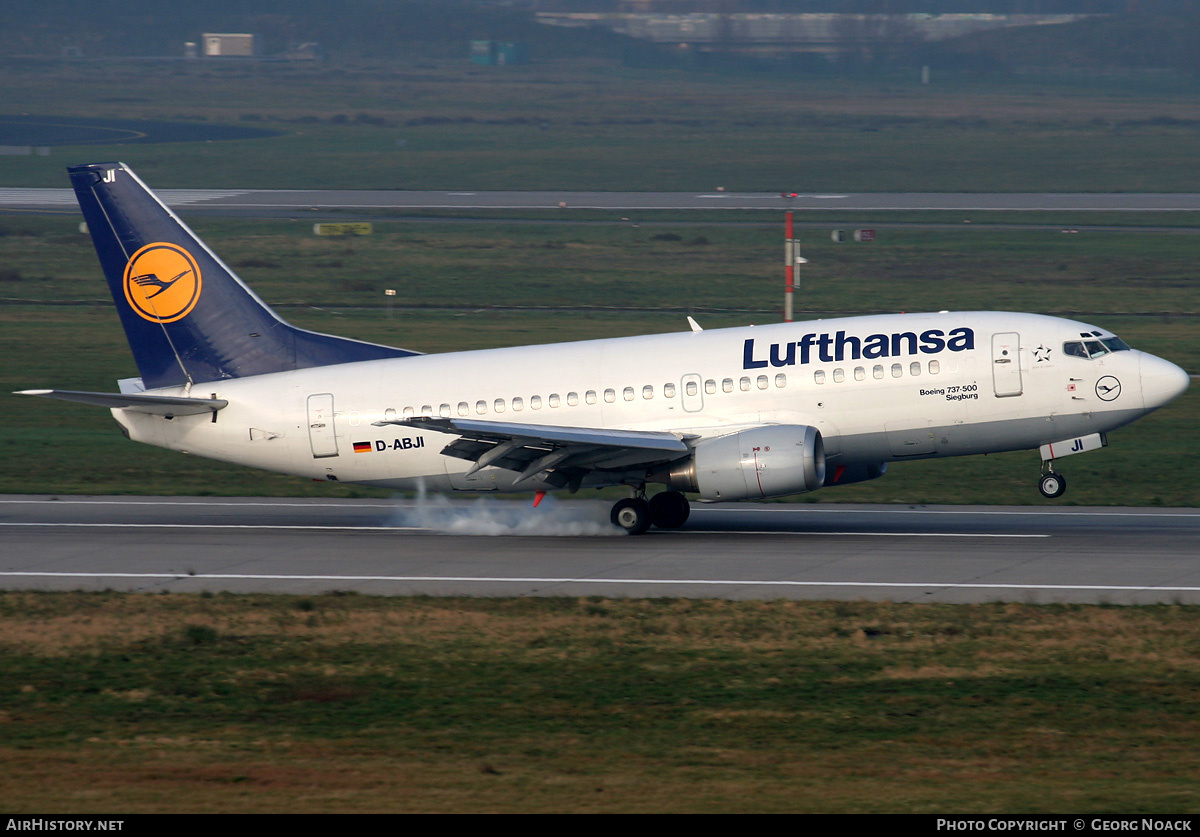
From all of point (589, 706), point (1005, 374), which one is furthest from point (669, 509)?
point (589, 706)

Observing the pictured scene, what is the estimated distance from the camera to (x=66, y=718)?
19.9 metres

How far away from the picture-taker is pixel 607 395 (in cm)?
3316

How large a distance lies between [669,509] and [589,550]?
3.03 meters

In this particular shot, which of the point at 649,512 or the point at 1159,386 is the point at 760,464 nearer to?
the point at 649,512

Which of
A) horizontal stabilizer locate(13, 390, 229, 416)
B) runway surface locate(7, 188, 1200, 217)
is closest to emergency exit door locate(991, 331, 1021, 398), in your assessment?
horizontal stabilizer locate(13, 390, 229, 416)

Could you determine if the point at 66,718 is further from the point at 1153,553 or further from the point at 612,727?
Answer: the point at 1153,553

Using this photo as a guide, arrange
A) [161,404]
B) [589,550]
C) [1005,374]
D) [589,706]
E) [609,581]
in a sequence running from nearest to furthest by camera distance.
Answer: [589,706], [609,581], [589,550], [1005,374], [161,404]

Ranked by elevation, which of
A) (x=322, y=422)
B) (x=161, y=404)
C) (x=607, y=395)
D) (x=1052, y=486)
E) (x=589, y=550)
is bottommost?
(x=589, y=550)

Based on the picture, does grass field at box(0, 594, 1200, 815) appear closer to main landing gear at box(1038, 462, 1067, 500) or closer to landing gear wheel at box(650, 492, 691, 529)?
main landing gear at box(1038, 462, 1067, 500)

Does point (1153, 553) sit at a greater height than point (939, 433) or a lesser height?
lesser

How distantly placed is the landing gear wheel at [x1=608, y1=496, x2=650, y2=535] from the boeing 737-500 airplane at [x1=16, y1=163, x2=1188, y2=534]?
3cm

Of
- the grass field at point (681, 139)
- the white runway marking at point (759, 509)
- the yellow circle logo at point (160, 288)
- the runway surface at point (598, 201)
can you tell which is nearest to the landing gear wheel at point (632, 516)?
the white runway marking at point (759, 509)
